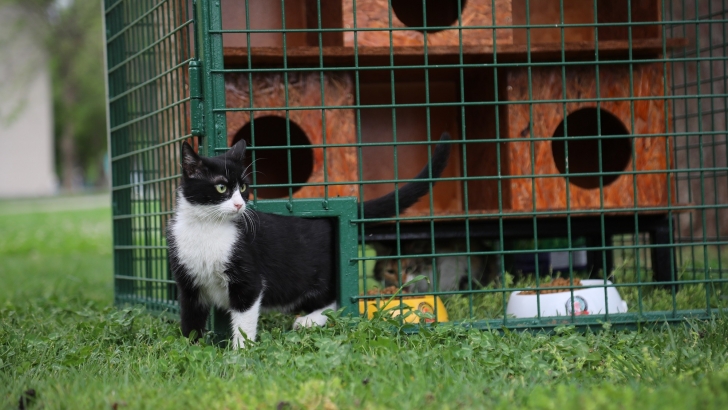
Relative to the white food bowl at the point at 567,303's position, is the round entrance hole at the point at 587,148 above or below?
above

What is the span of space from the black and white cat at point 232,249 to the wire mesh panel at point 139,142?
76 centimetres

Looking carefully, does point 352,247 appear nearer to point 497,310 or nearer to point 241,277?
point 241,277

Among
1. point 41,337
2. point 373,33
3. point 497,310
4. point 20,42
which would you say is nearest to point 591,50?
point 373,33

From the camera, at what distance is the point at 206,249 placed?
2855mm

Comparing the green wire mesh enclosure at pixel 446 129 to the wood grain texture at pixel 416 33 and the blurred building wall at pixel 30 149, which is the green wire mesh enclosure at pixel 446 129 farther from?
the blurred building wall at pixel 30 149

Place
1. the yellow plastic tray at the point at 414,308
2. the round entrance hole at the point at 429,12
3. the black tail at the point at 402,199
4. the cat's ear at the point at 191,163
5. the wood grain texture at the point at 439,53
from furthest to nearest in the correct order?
the round entrance hole at the point at 429,12 → the wood grain texture at the point at 439,53 → the black tail at the point at 402,199 → the yellow plastic tray at the point at 414,308 → the cat's ear at the point at 191,163

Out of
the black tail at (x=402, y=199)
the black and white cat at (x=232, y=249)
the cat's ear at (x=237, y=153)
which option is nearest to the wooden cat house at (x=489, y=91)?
the black tail at (x=402, y=199)

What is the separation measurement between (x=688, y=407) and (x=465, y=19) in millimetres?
2556

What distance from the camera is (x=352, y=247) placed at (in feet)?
10.3

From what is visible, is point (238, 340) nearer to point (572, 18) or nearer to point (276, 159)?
point (276, 159)

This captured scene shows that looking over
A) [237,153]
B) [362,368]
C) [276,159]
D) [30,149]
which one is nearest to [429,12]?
[276,159]

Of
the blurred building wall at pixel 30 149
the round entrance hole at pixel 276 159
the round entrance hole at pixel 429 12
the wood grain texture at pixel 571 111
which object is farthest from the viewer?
the blurred building wall at pixel 30 149

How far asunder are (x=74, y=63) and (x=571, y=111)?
2458 centimetres

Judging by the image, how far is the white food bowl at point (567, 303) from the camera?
3.42 m
